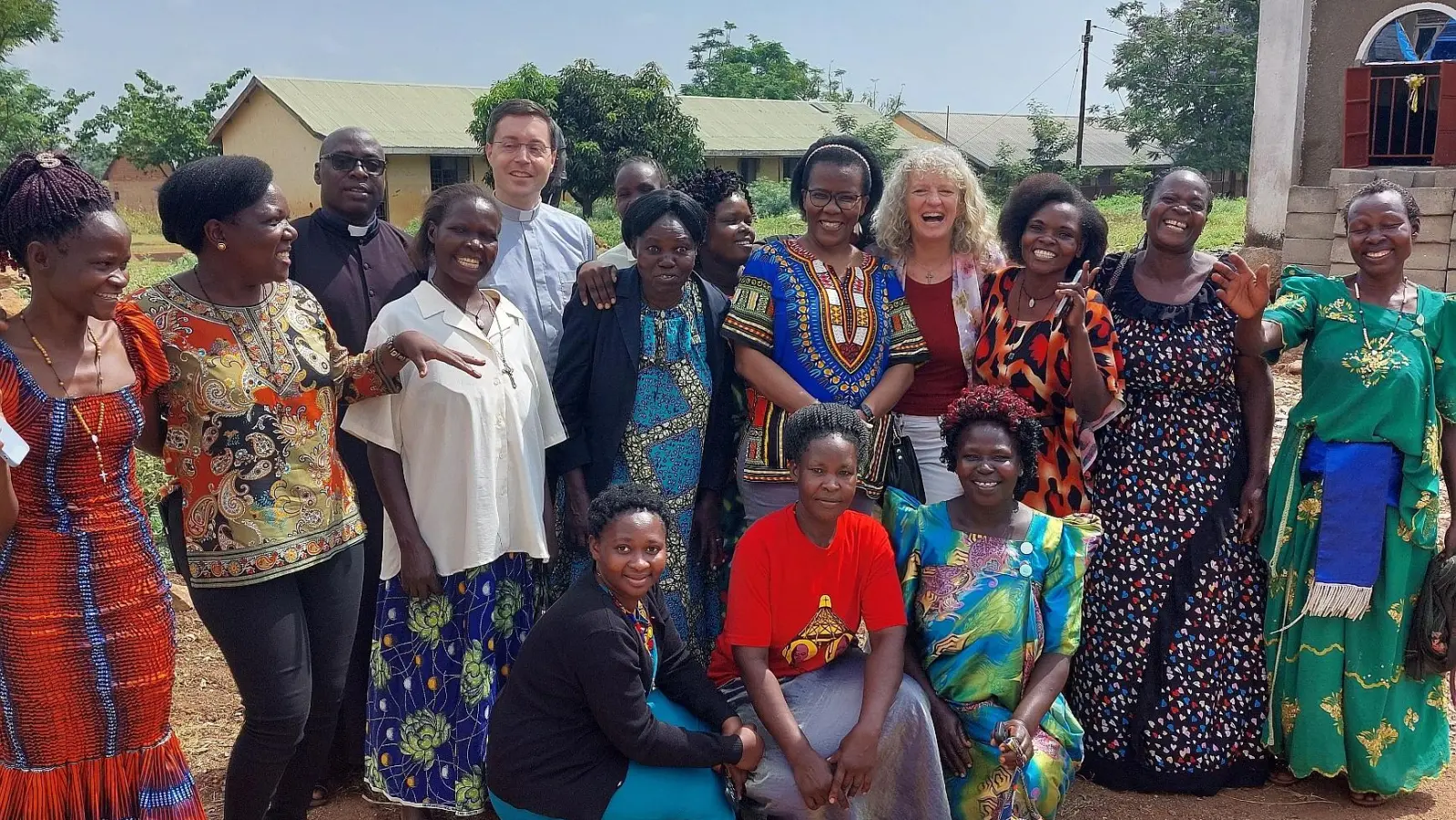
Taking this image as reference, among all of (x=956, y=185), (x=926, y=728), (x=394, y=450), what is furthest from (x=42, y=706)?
(x=956, y=185)

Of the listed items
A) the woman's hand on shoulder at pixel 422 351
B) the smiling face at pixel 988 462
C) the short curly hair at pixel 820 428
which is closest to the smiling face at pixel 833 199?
the short curly hair at pixel 820 428

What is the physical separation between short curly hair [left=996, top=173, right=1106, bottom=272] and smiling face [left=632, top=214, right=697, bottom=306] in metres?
1.21

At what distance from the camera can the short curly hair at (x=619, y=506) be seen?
3.17 m

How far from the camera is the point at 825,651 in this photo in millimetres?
3496

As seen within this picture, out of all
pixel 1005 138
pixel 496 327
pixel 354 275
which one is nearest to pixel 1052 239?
pixel 496 327

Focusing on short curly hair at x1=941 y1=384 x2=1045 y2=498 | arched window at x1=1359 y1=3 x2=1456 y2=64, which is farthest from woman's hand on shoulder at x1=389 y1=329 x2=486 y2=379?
arched window at x1=1359 y1=3 x2=1456 y2=64

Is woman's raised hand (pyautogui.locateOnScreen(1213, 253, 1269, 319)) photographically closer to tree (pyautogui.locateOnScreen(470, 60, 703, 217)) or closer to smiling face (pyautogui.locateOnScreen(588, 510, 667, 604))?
smiling face (pyautogui.locateOnScreen(588, 510, 667, 604))

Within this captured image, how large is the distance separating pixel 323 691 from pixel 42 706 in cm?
72

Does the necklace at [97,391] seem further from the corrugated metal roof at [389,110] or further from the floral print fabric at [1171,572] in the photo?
the corrugated metal roof at [389,110]

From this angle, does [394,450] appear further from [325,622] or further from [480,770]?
[480,770]

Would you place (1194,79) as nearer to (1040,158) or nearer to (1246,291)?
(1040,158)

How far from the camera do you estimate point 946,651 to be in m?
3.52

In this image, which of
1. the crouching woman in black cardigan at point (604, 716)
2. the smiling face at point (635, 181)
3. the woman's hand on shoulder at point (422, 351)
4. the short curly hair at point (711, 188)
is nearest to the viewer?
the crouching woman in black cardigan at point (604, 716)

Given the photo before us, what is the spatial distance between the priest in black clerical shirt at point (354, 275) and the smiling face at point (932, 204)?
1.79 metres
